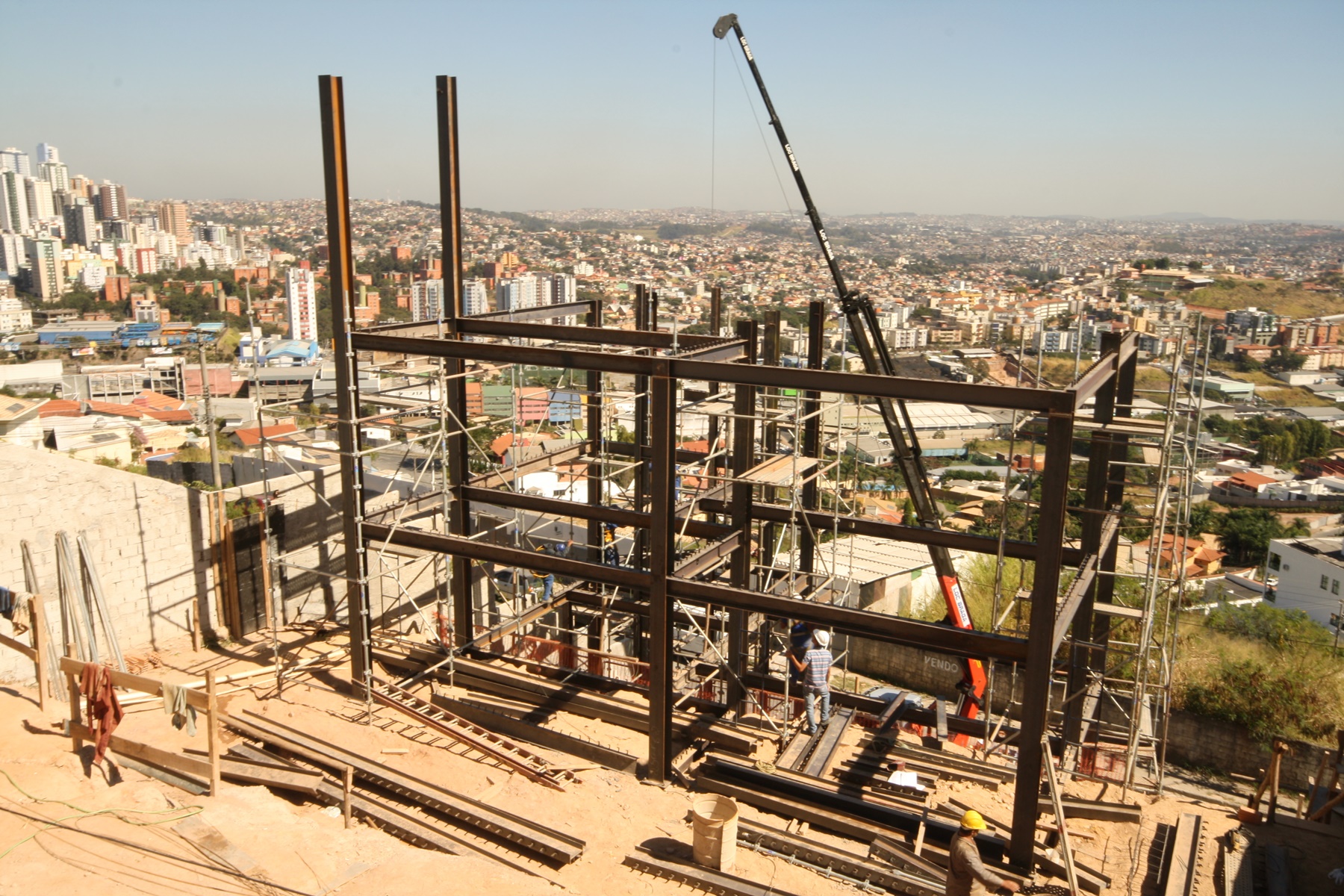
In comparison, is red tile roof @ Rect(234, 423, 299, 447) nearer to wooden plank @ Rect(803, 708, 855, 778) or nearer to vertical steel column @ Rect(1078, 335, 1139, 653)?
wooden plank @ Rect(803, 708, 855, 778)

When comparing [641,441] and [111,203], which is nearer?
[641,441]

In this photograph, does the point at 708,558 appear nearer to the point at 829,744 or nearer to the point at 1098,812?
the point at 829,744

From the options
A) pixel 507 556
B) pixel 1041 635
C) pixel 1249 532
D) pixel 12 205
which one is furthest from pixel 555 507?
pixel 12 205

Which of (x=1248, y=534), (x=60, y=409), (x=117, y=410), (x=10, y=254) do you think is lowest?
(x=1248, y=534)

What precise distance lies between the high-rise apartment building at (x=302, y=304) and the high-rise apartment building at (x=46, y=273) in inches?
1381

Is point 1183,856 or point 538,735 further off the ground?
point 538,735

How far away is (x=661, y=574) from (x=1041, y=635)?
3.70m

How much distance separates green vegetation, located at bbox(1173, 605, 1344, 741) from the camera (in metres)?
16.0

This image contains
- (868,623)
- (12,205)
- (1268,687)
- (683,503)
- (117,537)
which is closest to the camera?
(868,623)

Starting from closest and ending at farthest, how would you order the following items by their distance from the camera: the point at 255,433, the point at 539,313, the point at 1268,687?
the point at 539,313 < the point at 1268,687 < the point at 255,433

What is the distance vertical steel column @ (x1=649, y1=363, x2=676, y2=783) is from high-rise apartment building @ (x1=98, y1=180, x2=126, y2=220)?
547ft

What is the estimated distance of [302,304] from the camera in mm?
87000

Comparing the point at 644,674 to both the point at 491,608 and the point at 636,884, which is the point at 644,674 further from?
the point at 636,884

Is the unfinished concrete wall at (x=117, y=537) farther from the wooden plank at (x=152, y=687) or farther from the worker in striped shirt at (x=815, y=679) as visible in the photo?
the worker in striped shirt at (x=815, y=679)
